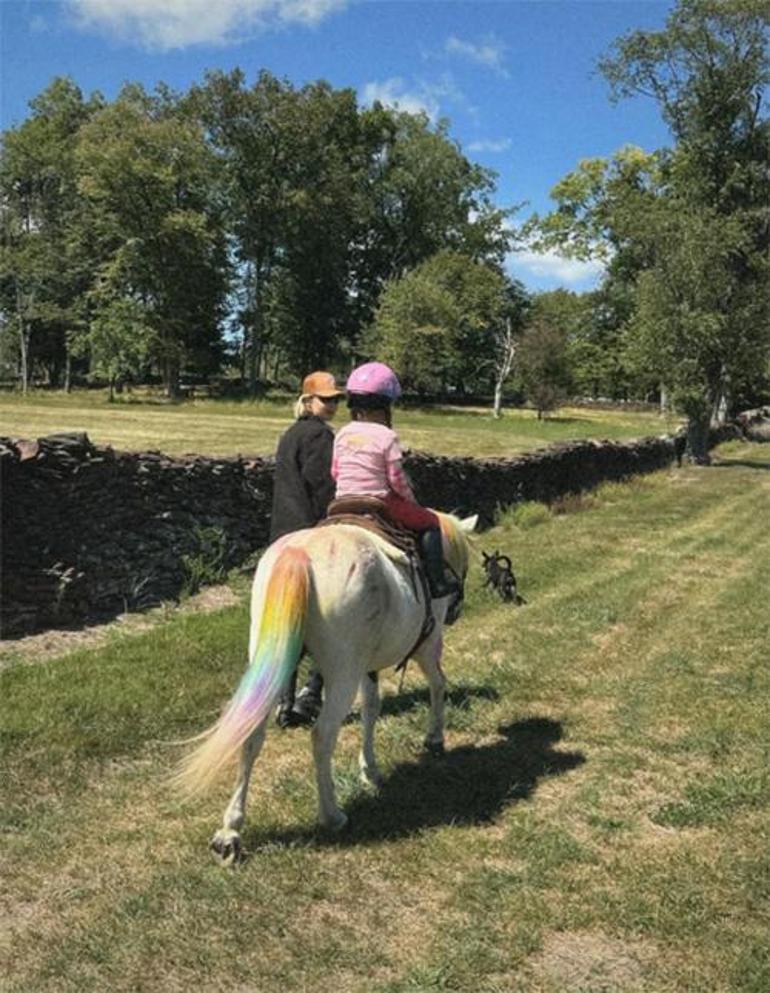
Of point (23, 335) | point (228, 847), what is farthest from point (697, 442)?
point (23, 335)

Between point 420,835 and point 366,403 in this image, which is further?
point 366,403

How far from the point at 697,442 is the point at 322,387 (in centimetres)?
2554

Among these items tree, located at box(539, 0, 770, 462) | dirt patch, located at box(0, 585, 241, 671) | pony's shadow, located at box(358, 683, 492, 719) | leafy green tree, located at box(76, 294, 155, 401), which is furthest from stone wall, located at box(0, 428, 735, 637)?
leafy green tree, located at box(76, 294, 155, 401)

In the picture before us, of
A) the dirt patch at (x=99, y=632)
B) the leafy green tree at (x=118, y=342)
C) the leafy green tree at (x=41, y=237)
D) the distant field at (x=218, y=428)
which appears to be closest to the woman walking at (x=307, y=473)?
the dirt patch at (x=99, y=632)

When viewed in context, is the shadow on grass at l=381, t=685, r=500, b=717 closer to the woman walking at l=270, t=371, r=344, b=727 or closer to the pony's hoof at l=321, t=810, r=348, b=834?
the woman walking at l=270, t=371, r=344, b=727

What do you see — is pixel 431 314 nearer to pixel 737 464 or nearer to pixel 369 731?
pixel 737 464

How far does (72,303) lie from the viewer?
5431 cm

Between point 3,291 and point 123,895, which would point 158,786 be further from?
point 3,291

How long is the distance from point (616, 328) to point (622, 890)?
61.9 meters

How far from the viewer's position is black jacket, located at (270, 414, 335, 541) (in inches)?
225

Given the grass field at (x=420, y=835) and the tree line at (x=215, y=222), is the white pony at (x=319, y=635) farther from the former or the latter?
the tree line at (x=215, y=222)

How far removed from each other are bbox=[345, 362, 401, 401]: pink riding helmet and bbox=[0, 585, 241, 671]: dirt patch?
350cm

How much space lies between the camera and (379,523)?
15.4 feet

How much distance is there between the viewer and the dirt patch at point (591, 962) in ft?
10.5
